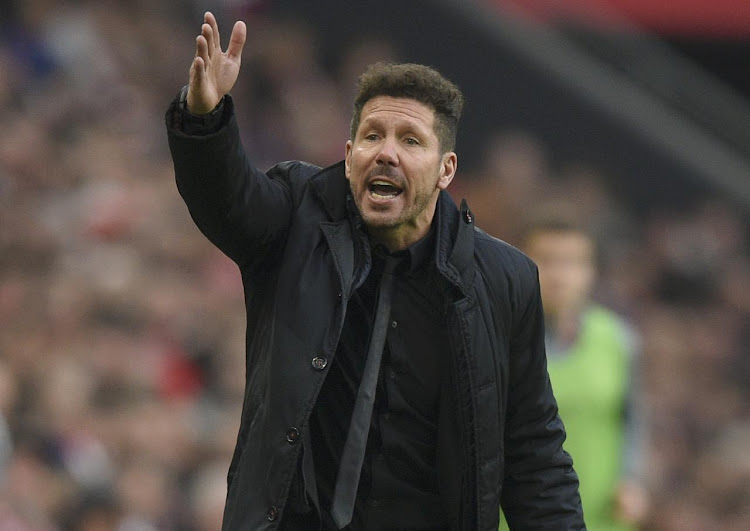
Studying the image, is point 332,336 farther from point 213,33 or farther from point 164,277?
point 164,277

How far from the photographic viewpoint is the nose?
3574mm

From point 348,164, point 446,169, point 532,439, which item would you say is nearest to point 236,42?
point 348,164

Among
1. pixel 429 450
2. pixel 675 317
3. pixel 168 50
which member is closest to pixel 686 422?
pixel 675 317

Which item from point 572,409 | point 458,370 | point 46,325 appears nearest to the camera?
point 458,370

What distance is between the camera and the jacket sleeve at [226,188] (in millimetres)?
3250

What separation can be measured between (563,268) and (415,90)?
2.00m

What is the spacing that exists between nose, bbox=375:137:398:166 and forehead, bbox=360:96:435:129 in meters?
0.07

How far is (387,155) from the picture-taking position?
141 inches

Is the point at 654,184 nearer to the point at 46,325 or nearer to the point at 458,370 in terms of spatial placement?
the point at 46,325

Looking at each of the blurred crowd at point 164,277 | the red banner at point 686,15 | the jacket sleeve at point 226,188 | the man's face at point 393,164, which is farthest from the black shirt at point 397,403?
the red banner at point 686,15

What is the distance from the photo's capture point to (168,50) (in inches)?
412

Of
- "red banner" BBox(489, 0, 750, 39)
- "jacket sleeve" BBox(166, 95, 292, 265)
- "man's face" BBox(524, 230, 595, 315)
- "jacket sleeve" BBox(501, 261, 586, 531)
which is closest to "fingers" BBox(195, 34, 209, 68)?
"jacket sleeve" BBox(166, 95, 292, 265)

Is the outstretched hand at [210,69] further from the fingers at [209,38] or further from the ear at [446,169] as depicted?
the ear at [446,169]

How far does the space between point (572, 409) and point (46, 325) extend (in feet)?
11.8
